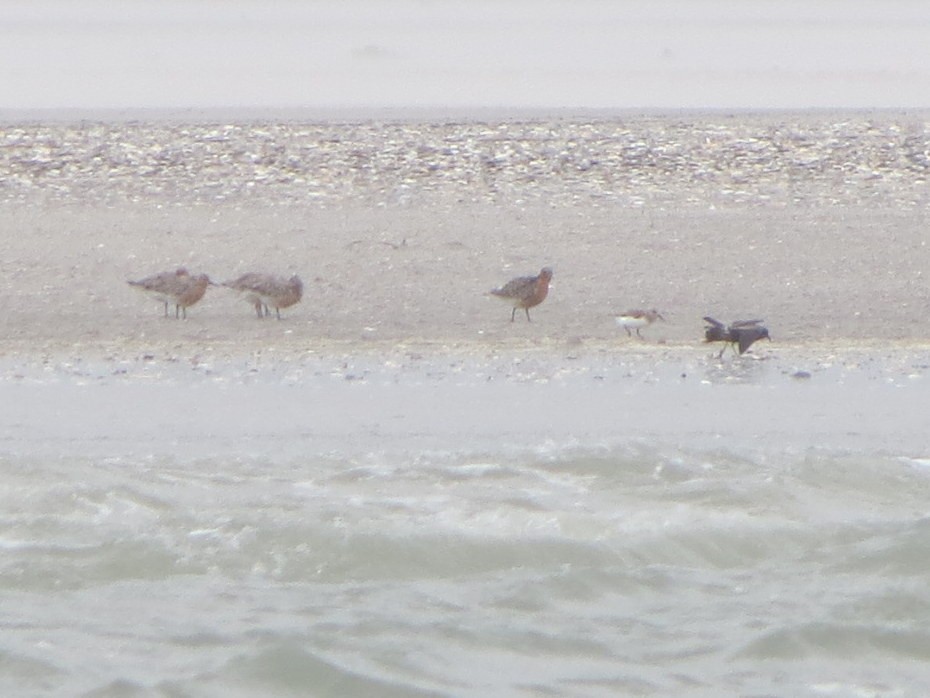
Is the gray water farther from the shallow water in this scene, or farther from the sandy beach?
the sandy beach

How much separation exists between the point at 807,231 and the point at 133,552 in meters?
7.10

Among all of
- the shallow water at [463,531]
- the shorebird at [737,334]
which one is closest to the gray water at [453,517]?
the shallow water at [463,531]

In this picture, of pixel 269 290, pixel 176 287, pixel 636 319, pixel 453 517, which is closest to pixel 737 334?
pixel 636 319

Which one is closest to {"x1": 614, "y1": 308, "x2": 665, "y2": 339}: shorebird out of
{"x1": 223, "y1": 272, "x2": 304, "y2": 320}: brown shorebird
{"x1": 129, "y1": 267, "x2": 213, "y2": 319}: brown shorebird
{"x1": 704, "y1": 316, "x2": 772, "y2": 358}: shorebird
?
{"x1": 704, "y1": 316, "x2": 772, "y2": 358}: shorebird

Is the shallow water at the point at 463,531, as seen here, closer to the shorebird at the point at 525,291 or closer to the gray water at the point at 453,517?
the gray water at the point at 453,517

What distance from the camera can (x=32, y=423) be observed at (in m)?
10.1

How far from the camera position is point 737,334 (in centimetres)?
1145

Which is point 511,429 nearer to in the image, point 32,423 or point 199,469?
point 199,469

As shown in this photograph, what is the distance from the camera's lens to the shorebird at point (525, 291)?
1211cm

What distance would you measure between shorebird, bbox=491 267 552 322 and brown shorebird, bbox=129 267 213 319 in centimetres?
190

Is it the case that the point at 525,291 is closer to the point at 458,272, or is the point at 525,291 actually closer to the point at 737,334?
the point at 458,272

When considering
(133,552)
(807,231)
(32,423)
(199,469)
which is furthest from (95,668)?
(807,231)

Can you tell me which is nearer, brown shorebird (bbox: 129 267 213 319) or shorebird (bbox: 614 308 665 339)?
shorebird (bbox: 614 308 665 339)

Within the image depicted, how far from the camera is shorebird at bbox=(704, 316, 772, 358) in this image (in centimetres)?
1146
